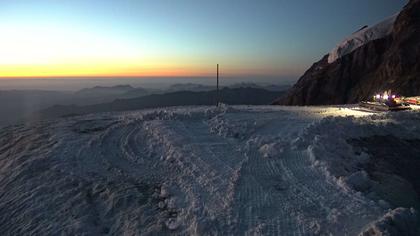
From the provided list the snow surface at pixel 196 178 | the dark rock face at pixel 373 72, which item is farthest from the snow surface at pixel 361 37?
the snow surface at pixel 196 178

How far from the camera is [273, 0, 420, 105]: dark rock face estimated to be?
45312mm

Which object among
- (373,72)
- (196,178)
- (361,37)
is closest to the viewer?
(196,178)

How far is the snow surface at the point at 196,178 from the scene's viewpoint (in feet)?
34.9

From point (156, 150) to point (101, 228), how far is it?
19.7ft

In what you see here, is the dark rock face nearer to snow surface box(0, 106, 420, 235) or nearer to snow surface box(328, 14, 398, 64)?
snow surface box(328, 14, 398, 64)

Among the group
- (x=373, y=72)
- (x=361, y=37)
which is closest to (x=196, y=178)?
(x=373, y=72)

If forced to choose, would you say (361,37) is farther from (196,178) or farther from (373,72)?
(196,178)

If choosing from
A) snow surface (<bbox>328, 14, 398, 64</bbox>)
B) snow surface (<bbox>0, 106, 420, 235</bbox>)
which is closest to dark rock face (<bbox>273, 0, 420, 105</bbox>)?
snow surface (<bbox>328, 14, 398, 64</bbox>)

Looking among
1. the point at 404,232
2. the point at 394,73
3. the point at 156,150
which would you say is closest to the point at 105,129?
the point at 156,150

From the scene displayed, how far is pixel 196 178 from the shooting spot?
13.6m

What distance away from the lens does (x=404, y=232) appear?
9367 millimetres

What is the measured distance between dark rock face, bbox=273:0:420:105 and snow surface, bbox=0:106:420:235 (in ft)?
87.9

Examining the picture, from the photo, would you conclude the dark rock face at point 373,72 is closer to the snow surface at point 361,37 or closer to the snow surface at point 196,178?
the snow surface at point 361,37

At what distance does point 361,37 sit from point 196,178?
56.8 meters
